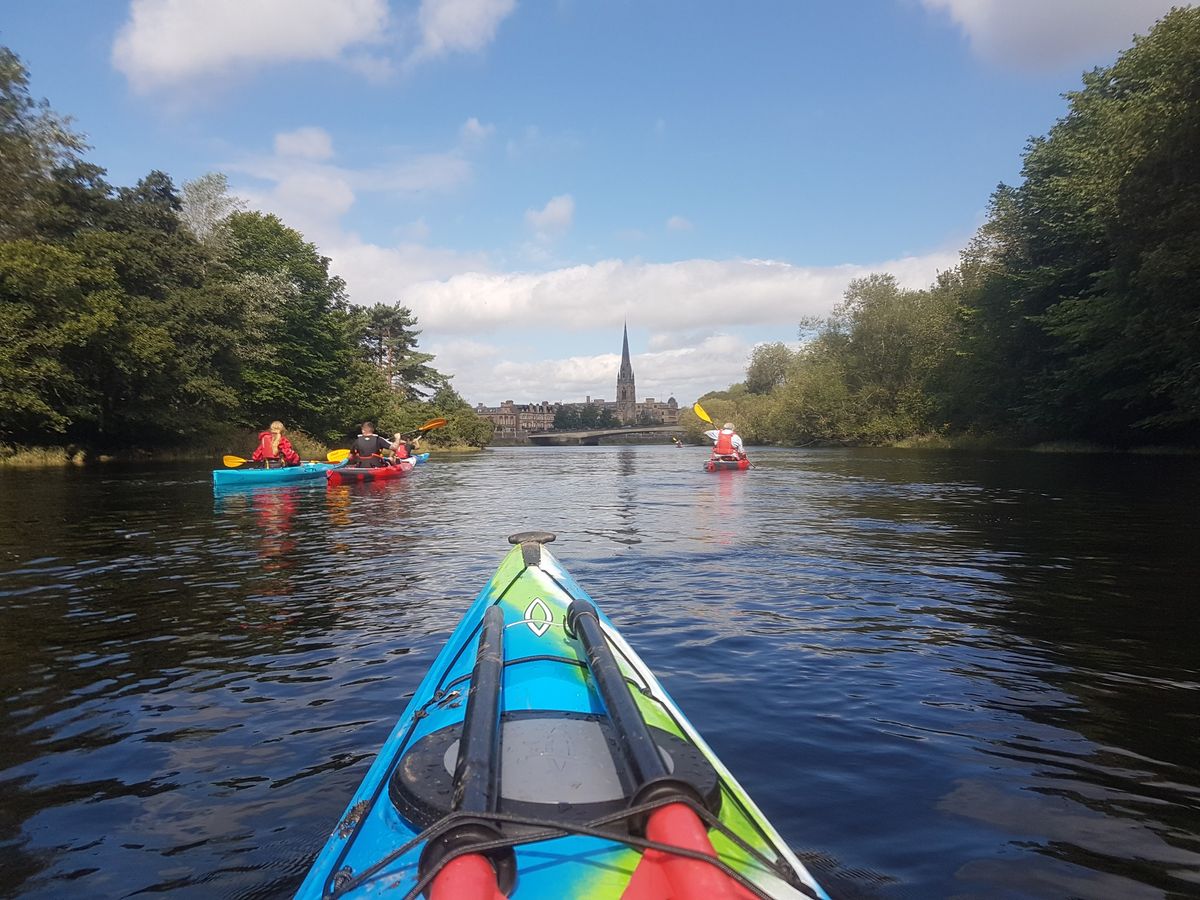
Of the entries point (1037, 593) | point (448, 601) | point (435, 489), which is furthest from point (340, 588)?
point (435, 489)

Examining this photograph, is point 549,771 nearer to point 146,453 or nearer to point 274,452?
point 274,452

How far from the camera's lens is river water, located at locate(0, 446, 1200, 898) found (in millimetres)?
3098

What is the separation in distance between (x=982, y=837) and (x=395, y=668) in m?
3.87

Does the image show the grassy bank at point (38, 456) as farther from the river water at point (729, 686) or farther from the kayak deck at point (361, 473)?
the river water at point (729, 686)

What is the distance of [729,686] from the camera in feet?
16.3

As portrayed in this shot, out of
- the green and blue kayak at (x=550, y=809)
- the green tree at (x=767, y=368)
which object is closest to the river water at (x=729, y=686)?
the green and blue kayak at (x=550, y=809)

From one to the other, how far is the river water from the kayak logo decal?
1.10m

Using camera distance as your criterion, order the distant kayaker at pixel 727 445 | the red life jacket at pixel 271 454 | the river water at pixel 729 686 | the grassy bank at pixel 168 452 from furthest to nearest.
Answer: the grassy bank at pixel 168 452
the distant kayaker at pixel 727 445
the red life jacket at pixel 271 454
the river water at pixel 729 686

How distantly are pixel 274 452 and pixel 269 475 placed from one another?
170 cm

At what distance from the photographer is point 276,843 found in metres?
3.14

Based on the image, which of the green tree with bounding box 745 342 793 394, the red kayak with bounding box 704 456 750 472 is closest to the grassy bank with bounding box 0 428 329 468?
the red kayak with bounding box 704 456 750 472

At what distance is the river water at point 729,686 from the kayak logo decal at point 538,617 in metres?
1.10

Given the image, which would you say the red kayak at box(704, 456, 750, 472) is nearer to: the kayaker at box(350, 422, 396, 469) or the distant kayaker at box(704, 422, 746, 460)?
the distant kayaker at box(704, 422, 746, 460)

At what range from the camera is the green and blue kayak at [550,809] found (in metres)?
1.82
